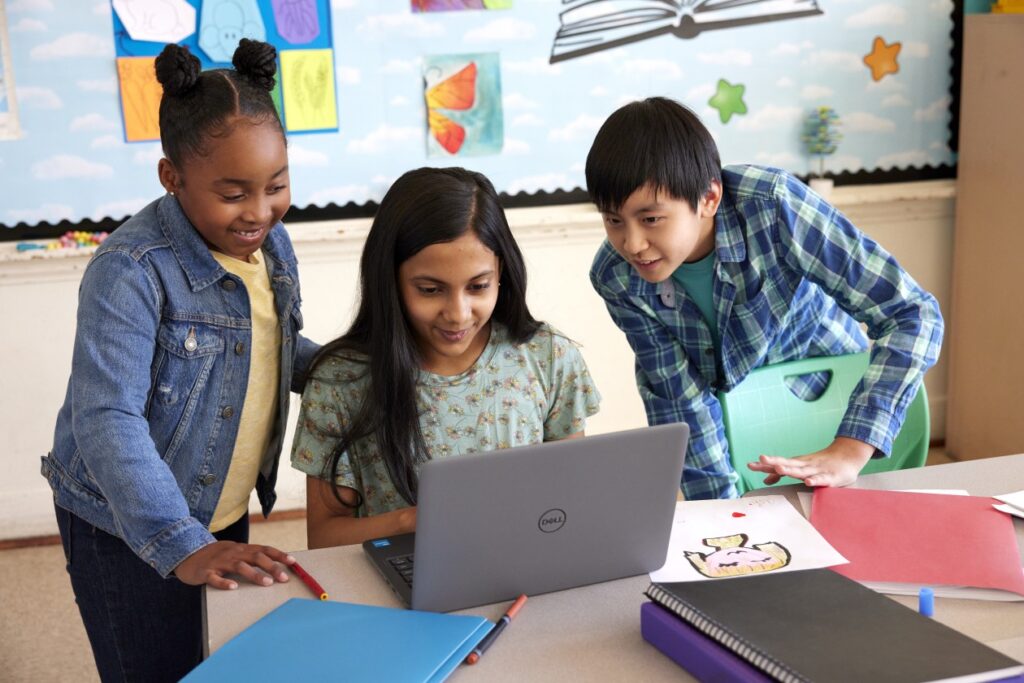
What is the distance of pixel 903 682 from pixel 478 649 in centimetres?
38

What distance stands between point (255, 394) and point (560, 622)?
0.56 meters

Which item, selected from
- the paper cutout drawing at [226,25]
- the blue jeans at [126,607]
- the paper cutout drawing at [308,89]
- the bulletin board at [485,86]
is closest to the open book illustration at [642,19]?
the bulletin board at [485,86]

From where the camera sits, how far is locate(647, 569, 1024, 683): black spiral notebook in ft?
2.81

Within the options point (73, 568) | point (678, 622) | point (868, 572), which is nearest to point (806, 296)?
point (868, 572)

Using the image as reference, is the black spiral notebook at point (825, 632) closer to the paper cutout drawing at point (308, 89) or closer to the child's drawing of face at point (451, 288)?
the child's drawing of face at point (451, 288)

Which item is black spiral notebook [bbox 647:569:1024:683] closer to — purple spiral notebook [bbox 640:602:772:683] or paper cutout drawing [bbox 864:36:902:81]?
purple spiral notebook [bbox 640:602:772:683]

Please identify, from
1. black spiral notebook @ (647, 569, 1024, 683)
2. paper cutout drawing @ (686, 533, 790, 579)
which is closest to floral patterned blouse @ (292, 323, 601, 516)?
paper cutout drawing @ (686, 533, 790, 579)

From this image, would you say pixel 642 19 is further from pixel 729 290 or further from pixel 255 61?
pixel 255 61

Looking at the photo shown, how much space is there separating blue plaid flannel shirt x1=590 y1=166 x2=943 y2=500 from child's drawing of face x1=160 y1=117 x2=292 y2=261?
0.61m

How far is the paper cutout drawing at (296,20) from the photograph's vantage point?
2701 mm

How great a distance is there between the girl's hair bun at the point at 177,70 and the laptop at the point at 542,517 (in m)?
0.63

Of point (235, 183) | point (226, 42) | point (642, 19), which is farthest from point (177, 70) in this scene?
point (642, 19)

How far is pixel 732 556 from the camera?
1.16 metres

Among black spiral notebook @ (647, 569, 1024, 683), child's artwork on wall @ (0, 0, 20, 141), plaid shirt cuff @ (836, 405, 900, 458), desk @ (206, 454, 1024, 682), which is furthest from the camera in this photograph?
child's artwork on wall @ (0, 0, 20, 141)
